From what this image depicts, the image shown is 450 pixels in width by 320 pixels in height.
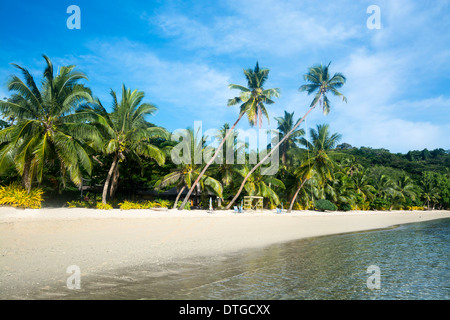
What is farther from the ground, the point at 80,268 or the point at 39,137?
the point at 39,137

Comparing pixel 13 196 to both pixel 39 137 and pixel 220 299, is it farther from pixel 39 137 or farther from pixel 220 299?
pixel 220 299

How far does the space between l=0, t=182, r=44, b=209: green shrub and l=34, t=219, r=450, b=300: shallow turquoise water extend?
1055 centimetres

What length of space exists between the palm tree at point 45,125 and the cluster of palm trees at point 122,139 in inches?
1.8

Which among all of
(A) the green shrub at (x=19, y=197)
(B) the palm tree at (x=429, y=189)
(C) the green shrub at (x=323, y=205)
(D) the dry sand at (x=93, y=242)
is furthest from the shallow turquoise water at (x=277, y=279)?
(B) the palm tree at (x=429, y=189)

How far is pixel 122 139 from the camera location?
783 inches

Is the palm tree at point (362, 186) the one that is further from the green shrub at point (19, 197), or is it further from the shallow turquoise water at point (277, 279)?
the green shrub at point (19, 197)

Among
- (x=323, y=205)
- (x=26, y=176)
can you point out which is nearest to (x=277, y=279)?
(x=26, y=176)

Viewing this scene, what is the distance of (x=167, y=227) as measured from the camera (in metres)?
13.4

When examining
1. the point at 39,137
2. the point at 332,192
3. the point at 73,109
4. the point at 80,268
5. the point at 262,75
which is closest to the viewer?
the point at 80,268

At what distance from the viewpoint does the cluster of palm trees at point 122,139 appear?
15117mm

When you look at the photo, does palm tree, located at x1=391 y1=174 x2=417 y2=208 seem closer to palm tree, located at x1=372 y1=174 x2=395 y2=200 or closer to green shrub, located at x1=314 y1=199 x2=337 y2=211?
palm tree, located at x1=372 y1=174 x2=395 y2=200

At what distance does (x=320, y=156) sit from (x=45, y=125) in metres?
23.2
